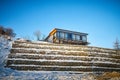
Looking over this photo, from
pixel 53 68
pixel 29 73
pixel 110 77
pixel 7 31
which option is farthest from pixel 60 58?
pixel 7 31

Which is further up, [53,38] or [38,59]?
[53,38]

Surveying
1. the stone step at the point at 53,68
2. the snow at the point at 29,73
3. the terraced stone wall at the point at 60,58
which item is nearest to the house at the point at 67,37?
the terraced stone wall at the point at 60,58

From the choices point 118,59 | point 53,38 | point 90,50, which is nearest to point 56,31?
point 53,38

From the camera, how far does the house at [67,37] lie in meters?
32.8

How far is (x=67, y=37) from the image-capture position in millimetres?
33844

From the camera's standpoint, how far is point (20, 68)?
1220cm

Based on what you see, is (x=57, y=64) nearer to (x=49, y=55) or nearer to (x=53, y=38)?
(x=49, y=55)

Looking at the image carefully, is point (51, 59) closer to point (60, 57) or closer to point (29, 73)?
point (60, 57)

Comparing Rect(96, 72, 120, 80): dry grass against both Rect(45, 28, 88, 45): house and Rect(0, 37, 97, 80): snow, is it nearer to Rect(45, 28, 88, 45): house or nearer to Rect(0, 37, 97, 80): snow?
Rect(0, 37, 97, 80): snow

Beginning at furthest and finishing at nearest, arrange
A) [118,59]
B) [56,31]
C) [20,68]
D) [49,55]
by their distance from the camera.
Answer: [56,31] → [118,59] → [49,55] → [20,68]

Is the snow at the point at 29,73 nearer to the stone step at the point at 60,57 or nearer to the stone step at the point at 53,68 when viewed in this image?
the stone step at the point at 53,68

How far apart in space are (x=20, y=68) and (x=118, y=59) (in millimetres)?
11569

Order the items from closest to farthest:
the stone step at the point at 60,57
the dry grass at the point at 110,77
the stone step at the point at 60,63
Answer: the dry grass at the point at 110,77, the stone step at the point at 60,63, the stone step at the point at 60,57

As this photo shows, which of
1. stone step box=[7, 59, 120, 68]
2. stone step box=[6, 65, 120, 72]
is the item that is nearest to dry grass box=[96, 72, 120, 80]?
stone step box=[6, 65, 120, 72]
